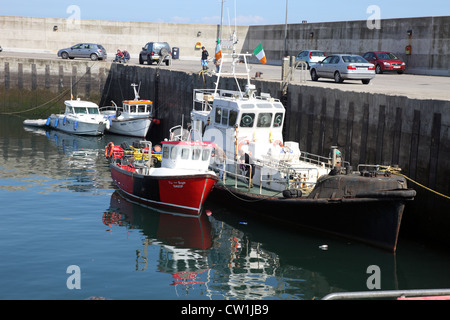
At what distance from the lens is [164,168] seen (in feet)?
66.4

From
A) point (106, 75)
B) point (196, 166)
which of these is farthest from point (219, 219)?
point (106, 75)

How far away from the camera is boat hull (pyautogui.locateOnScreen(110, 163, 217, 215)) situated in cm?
1916

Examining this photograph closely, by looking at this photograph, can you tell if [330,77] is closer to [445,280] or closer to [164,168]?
[164,168]

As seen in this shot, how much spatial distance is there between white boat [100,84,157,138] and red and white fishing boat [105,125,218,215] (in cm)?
1598

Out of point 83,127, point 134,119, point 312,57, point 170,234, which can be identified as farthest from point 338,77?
point 83,127

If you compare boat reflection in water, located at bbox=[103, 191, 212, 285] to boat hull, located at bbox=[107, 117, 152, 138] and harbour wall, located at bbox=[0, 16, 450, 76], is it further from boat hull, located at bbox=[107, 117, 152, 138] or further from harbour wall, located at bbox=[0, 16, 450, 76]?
harbour wall, located at bbox=[0, 16, 450, 76]

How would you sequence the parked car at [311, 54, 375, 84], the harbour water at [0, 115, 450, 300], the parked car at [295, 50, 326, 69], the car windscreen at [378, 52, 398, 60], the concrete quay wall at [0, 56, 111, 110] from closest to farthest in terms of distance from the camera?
the harbour water at [0, 115, 450, 300], the parked car at [311, 54, 375, 84], the car windscreen at [378, 52, 398, 60], the parked car at [295, 50, 326, 69], the concrete quay wall at [0, 56, 111, 110]

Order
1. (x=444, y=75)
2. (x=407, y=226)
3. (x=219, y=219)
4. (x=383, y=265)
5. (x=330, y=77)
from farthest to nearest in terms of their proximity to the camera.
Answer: (x=444, y=75) < (x=330, y=77) < (x=219, y=219) < (x=407, y=226) < (x=383, y=265)

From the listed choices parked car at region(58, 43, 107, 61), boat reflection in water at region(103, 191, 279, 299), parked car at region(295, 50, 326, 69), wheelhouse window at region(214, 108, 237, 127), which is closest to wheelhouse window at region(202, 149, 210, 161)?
wheelhouse window at region(214, 108, 237, 127)

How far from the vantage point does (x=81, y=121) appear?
123 ft

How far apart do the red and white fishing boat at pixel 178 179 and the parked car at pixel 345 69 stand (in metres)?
10.2

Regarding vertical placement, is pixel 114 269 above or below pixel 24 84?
below

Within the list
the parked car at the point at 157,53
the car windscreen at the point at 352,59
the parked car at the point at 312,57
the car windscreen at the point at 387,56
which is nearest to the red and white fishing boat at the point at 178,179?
the car windscreen at the point at 352,59

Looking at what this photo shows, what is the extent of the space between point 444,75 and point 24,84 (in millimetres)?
30182
